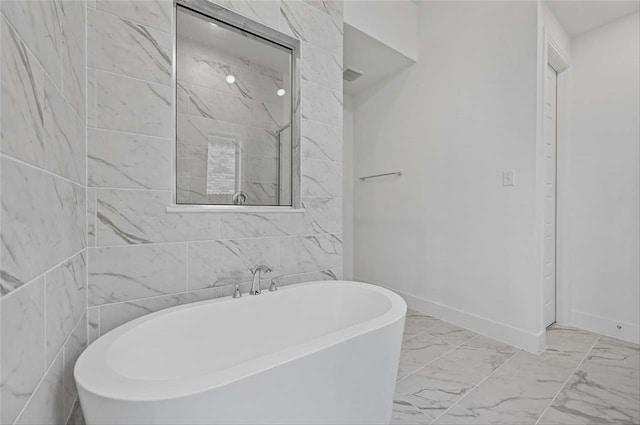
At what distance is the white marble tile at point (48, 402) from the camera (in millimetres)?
608

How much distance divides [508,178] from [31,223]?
2.43 metres

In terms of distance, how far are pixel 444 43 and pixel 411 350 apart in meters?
2.43

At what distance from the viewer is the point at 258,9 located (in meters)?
1.61

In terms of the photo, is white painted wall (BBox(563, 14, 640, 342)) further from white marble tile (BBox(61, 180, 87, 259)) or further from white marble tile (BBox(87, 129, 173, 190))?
white marble tile (BBox(61, 180, 87, 259))

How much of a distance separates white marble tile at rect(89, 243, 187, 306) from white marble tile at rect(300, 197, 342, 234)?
0.70 meters

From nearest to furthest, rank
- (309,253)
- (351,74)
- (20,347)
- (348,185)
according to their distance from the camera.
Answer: (20,347) < (309,253) < (351,74) < (348,185)

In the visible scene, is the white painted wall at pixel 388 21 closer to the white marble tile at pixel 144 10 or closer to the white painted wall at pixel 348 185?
the white painted wall at pixel 348 185

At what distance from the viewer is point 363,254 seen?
128 inches

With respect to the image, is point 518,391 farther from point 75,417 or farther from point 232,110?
point 232,110

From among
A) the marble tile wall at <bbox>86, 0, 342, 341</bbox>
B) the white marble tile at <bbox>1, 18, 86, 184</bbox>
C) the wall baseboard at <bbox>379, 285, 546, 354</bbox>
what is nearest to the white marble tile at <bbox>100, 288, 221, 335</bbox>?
the marble tile wall at <bbox>86, 0, 342, 341</bbox>

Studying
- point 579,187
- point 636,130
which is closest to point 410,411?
point 579,187

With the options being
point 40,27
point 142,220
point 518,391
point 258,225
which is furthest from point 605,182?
point 40,27

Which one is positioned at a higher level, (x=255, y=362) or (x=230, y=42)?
(x=230, y=42)

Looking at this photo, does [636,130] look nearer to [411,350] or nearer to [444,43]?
[444,43]
